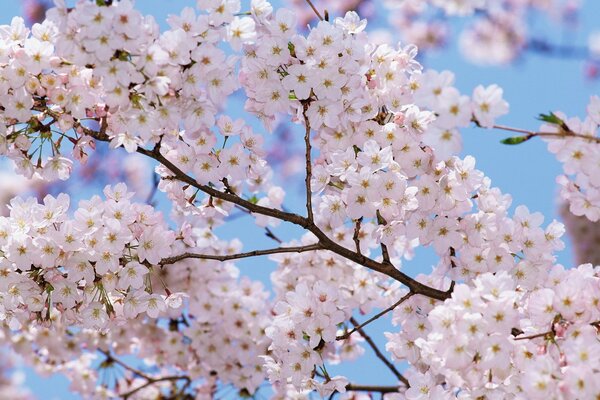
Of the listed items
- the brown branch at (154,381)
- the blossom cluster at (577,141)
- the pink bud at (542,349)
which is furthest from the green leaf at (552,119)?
the brown branch at (154,381)

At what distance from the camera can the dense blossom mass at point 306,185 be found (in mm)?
2686

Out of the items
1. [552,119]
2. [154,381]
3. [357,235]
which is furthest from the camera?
[154,381]

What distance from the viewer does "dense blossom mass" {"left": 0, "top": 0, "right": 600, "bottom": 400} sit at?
106 inches

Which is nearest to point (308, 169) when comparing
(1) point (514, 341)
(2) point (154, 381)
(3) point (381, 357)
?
(1) point (514, 341)

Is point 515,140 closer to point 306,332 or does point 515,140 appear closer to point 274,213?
point 274,213

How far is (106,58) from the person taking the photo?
272cm

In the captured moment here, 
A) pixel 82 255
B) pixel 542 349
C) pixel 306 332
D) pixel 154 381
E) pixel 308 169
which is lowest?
pixel 542 349

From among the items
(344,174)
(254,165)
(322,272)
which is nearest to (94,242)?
(254,165)

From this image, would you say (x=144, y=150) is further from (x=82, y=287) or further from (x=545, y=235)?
(x=545, y=235)

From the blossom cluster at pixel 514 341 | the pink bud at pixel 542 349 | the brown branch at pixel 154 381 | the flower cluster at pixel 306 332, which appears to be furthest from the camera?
the brown branch at pixel 154 381

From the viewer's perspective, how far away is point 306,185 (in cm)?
326

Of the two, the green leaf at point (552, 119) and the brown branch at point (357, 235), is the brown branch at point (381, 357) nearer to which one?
the brown branch at point (357, 235)

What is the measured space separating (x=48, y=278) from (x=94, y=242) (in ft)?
0.83

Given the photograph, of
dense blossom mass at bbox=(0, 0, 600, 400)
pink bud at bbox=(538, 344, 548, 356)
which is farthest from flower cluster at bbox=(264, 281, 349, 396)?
pink bud at bbox=(538, 344, 548, 356)
